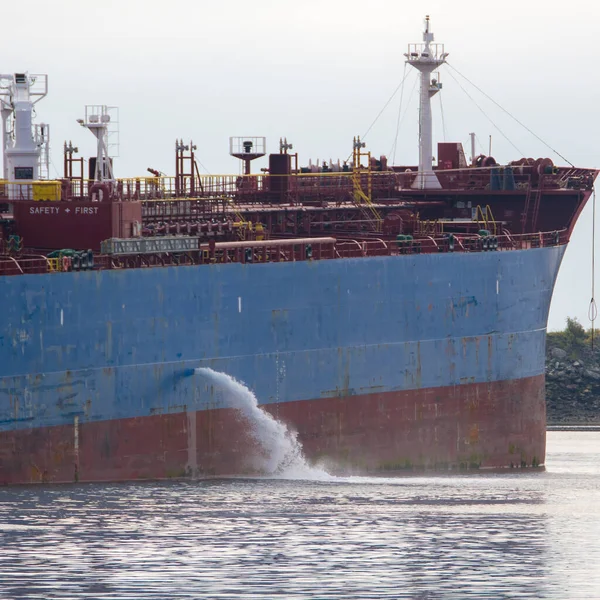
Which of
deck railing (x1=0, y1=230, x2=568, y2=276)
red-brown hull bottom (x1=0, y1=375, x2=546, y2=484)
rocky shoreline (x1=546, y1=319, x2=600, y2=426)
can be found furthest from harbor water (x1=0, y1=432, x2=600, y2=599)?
rocky shoreline (x1=546, y1=319, x2=600, y2=426)

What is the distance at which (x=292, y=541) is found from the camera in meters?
29.1

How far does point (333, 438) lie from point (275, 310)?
4115 millimetres

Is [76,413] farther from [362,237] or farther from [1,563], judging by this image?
[362,237]

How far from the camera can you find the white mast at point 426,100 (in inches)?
2072

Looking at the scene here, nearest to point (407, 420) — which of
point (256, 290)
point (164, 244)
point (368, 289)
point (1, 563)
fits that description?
point (368, 289)

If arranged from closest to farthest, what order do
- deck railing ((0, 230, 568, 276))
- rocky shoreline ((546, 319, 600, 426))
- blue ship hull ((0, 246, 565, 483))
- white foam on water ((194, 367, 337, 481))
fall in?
blue ship hull ((0, 246, 565, 483)), deck railing ((0, 230, 568, 276)), white foam on water ((194, 367, 337, 481)), rocky shoreline ((546, 319, 600, 426))

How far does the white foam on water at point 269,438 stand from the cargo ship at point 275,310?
292 mm

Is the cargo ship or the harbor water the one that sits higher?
the cargo ship

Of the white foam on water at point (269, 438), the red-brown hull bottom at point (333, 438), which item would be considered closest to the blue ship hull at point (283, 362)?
the red-brown hull bottom at point (333, 438)

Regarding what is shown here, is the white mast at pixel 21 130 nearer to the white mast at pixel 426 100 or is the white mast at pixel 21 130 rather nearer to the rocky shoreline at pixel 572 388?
the white mast at pixel 426 100

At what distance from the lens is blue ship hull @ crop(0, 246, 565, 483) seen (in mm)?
34375

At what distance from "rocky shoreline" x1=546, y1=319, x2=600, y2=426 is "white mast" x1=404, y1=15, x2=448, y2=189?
66.9 feet

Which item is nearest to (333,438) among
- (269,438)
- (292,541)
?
(269,438)

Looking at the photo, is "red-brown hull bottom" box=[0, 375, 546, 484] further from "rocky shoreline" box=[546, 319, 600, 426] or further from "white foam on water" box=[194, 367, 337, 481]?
"rocky shoreline" box=[546, 319, 600, 426]
